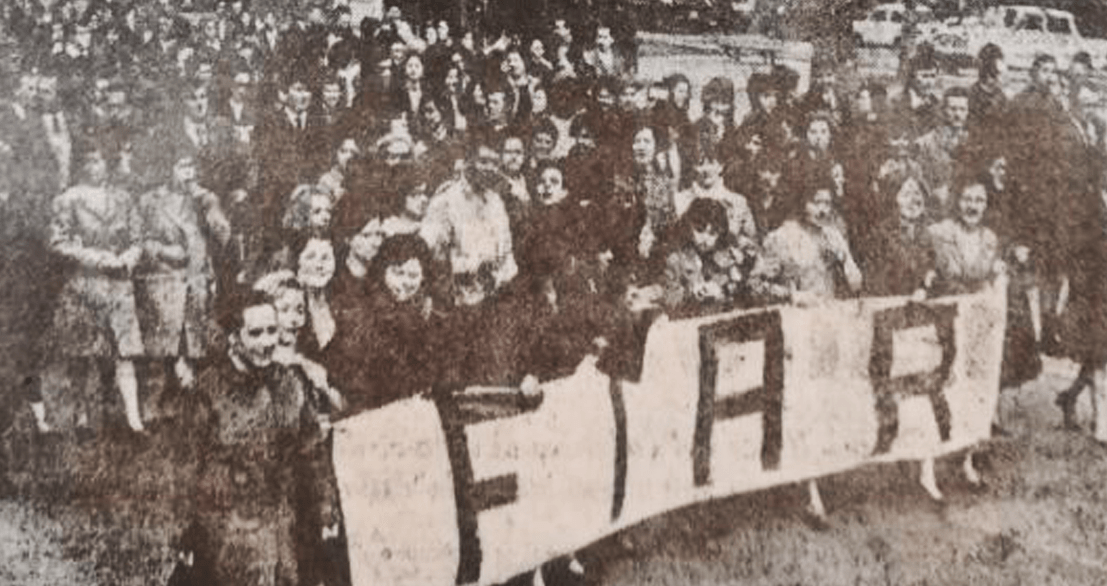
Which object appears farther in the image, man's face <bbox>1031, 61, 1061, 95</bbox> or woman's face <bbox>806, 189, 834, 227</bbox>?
man's face <bbox>1031, 61, 1061, 95</bbox>

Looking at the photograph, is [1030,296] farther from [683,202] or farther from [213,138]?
[213,138]

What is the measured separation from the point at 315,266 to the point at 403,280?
331 mm

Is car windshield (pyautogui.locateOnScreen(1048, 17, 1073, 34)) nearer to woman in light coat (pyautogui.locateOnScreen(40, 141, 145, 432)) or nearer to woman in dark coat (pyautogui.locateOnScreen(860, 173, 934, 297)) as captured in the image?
woman in dark coat (pyautogui.locateOnScreen(860, 173, 934, 297))

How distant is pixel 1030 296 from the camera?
13.9 ft

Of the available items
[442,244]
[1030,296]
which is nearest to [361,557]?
[442,244]

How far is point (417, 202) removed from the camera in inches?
161

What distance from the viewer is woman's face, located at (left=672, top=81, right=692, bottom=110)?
4.28m

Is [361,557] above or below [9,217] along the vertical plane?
below

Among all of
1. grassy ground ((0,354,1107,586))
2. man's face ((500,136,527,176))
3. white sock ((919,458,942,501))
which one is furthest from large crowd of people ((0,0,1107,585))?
white sock ((919,458,942,501))

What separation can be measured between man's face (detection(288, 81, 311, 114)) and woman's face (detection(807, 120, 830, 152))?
1.98 metres

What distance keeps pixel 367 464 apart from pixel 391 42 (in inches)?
64.9

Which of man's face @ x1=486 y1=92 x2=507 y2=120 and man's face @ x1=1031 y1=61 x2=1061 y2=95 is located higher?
man's face @ x1=1031 y1=61 x2=1061 y2=95

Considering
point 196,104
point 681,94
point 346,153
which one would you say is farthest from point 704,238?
point 196,104

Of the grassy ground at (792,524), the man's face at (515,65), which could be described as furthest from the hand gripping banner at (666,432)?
the man's face at (515,65)
